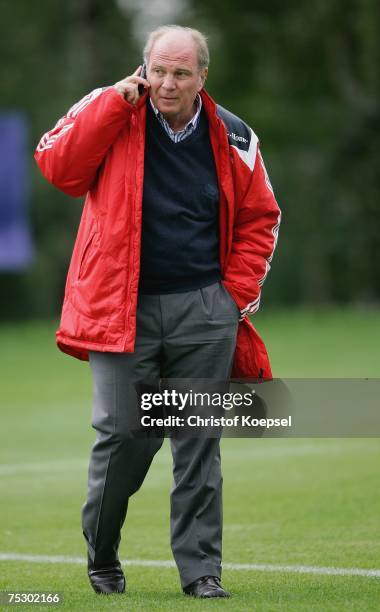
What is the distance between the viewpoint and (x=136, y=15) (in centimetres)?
4188

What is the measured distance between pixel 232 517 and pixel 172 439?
8.75ft

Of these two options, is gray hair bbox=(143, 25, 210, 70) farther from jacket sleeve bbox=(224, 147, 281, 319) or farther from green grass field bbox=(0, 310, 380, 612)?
green grass field bbox=(0, 310, 380, 612)

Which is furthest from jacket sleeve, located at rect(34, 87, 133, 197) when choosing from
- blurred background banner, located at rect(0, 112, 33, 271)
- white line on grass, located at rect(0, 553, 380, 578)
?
blurred background banner, located at rect(0, 112, 33, 271)

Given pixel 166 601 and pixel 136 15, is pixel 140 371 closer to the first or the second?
pixel 166 601

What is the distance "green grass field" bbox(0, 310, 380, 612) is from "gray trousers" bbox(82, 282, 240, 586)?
25 centimetres

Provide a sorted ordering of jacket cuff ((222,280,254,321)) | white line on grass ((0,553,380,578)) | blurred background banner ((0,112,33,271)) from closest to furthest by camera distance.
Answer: jacket cuff ((222,280,254,321)), white line on grass ((0,553,380,578)), blurred background banner ((0,112,33,271))

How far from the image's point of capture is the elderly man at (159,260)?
579cm

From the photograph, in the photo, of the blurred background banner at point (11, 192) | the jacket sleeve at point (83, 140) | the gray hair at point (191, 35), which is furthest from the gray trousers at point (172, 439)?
the blurred background banner at point (11, 192)

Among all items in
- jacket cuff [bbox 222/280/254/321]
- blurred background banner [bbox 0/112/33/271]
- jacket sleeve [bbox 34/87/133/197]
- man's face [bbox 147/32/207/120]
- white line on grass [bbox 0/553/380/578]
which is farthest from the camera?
blurred background banner [bbox 0/112/33/271]

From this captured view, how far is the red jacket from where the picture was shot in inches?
226

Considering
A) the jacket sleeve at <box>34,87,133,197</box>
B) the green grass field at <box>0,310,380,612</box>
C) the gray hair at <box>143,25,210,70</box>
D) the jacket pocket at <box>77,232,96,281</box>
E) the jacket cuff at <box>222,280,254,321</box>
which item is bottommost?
the green grass field at <box>0,310,380,612</box>

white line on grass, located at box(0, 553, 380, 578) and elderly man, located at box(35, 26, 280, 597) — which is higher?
elderly man, located at box(35, 26, 280, 597)

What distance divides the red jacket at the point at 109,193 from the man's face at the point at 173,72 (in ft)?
0.30

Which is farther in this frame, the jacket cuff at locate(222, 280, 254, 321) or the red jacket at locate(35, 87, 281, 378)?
the jacket cuff at locate(222, 280, 254, 321)
